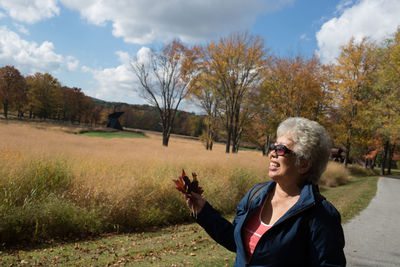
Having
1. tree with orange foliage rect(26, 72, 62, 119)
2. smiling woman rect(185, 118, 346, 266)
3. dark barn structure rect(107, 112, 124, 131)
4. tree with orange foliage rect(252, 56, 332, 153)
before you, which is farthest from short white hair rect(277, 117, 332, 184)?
dark barn structure rect(107, 112, 124, 131)

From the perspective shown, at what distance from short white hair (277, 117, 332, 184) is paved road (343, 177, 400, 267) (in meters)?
3.69

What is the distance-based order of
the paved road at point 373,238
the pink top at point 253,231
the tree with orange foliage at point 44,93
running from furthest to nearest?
the tree with orange foliage at point 44,93 < the paved road at point 373,238 < the pink top at point 253,231

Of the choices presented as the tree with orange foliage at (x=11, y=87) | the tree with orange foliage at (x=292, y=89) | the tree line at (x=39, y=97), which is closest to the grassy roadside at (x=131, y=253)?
the tree with orange foliage at (x=292, y=89)

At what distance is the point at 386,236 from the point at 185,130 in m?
93.9

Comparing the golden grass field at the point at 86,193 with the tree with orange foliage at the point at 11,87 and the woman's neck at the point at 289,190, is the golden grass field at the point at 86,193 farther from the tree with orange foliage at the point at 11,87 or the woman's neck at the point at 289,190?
the tree with orange foliage at the point at 11,87

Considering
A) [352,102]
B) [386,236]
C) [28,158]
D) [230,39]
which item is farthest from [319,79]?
[28,158]

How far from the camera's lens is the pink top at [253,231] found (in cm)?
179

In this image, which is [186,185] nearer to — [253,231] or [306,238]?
[253,231]

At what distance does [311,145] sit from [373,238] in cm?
574

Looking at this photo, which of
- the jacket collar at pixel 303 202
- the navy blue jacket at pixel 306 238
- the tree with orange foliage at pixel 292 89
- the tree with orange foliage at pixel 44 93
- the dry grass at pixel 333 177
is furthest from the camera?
the tree with orange foliage at pixel 44 93

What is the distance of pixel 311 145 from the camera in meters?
1.80

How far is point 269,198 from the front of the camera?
6.43 ft

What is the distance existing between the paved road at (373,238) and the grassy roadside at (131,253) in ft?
7.89

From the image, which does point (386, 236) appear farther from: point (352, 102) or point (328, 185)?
point (352, 102)
